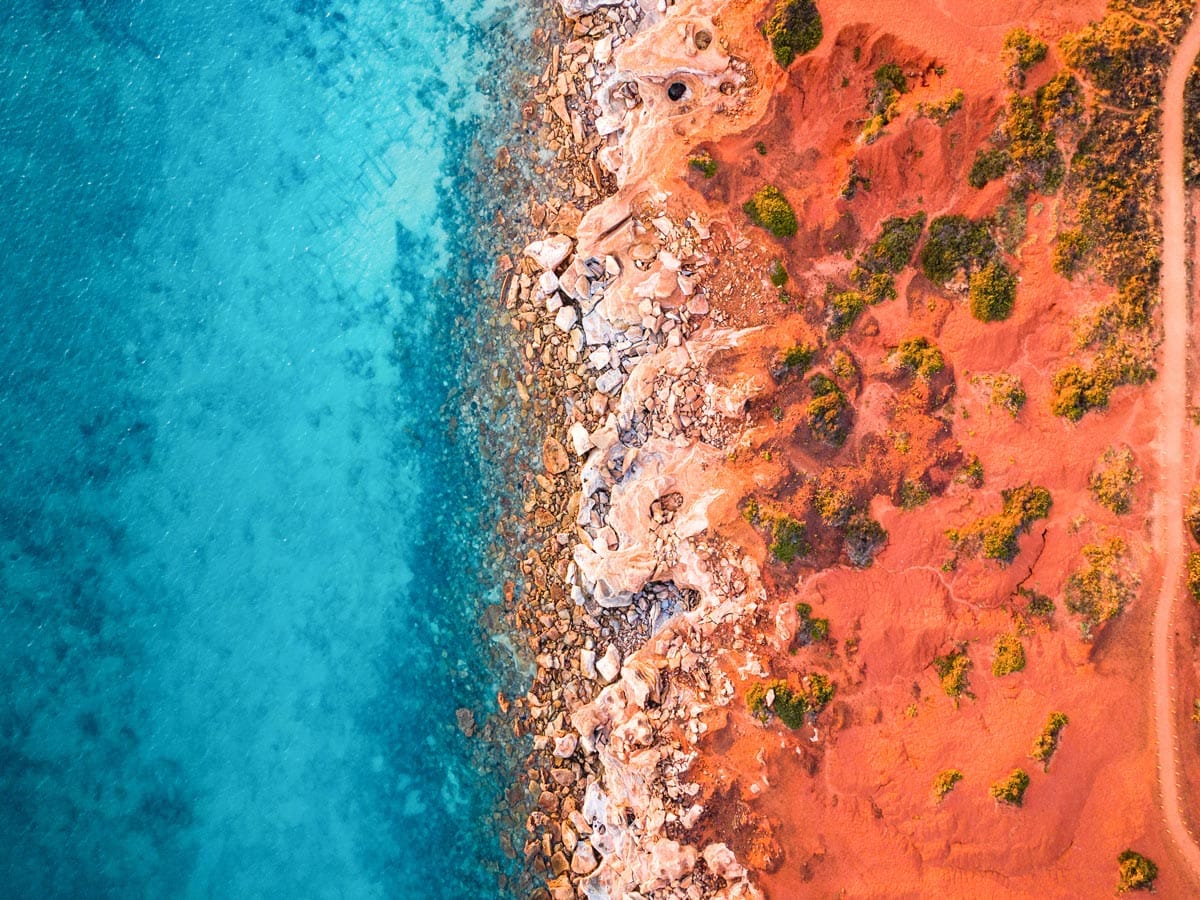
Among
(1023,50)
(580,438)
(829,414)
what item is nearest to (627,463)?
(580,438)

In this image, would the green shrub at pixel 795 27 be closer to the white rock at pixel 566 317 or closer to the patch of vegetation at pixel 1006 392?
the white rock at pixel 566 317

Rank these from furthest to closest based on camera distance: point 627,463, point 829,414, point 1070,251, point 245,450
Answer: point 245,450
point 627,463
point 829,414
point 1070,251

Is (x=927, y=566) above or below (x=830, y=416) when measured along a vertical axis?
below

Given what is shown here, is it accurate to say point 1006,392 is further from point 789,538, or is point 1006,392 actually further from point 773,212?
point 773,212

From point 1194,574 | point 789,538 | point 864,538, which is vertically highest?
point 1194,574

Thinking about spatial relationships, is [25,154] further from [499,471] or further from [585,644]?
[585,644]

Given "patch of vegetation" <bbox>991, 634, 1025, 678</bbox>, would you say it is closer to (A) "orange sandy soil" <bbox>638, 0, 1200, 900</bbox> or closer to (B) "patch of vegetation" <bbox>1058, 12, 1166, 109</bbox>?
(A) "orange sandy soil" <bbox>638, 0, 1200, 900</bbox>
